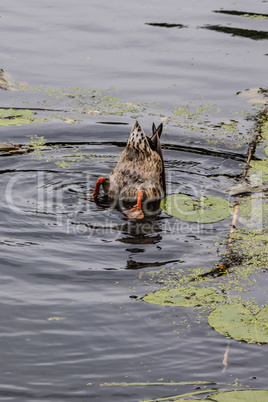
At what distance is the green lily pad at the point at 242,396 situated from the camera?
3350 mm

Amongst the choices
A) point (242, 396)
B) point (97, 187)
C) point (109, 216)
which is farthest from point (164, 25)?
point (242, 396)

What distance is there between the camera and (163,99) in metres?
8.71

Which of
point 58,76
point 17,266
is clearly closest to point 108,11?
point 58,76

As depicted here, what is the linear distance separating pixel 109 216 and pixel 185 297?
5.63 ft

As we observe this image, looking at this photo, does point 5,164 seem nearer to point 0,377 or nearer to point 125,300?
point 125,300

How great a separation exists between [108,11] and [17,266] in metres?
8.17

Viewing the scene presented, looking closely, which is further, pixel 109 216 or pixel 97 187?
pixel 97 187

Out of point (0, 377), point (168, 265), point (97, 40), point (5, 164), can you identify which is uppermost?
point (97, 40)

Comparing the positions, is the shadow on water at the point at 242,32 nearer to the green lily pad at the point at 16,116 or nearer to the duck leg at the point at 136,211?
the green lily pad at the point at 16,116

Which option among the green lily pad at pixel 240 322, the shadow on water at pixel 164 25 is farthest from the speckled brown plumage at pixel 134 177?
the shadow on water at pixel 164 25

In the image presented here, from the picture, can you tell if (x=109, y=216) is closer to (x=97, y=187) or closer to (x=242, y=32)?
(x=97, y=187)

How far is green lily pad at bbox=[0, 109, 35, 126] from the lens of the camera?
768 centimetres

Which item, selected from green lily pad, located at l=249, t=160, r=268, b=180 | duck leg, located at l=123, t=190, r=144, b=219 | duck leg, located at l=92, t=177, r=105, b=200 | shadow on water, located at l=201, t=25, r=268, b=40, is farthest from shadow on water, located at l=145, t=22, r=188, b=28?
duck leg, located at l=123, t=190, r=144, b=219
